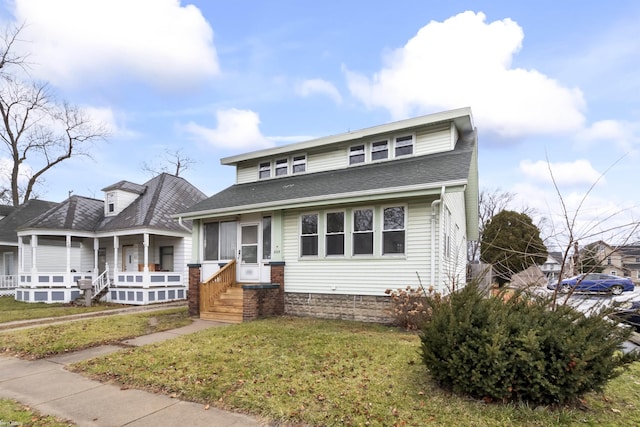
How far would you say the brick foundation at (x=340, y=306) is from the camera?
9.50 meters

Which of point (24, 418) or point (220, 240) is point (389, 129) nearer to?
point (220, 240)

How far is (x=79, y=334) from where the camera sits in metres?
8.62

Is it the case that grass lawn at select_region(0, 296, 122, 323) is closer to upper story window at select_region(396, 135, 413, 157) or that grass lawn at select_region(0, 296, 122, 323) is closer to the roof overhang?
the roof overhang

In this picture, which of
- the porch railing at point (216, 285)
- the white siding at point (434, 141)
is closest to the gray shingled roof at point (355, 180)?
the white siding at point (434, 141)

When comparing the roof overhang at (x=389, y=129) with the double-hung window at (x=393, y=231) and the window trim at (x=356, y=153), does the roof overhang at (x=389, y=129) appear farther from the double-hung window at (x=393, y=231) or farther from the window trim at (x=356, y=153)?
the double-hung window at (x=393, y=231)

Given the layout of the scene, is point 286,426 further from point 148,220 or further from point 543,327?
point 148,220

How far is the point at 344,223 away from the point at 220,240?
4.90 m

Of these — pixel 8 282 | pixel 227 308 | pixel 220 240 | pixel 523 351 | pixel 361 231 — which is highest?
pixel 361 231

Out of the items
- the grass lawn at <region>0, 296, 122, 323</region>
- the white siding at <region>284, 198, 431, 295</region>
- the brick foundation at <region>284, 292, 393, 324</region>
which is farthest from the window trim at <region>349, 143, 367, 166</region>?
the grass lawn at <region>0, 296, 122, 323</region>

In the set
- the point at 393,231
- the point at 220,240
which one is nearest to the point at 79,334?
the point at 220,240

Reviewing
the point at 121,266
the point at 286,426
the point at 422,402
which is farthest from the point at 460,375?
the point at 121,266

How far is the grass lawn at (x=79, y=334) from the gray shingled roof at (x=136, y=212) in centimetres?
650

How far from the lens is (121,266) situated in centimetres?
1862

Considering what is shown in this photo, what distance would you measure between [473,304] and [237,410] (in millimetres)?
3132
